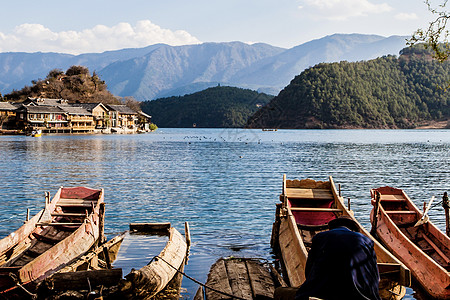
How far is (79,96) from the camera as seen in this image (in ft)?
567

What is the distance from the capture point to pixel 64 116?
139 meters

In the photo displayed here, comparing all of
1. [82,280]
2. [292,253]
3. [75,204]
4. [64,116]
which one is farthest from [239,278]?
[64,116]

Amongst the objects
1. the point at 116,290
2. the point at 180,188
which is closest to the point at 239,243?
the point at 116,290

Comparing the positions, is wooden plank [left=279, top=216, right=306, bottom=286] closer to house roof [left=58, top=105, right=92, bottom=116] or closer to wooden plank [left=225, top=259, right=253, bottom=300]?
wooden plank [left=225, top=259, right=253, bottom=300]

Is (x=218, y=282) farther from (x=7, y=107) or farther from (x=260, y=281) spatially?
(x=7, y=107)

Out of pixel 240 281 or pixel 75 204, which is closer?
pixel 240 281

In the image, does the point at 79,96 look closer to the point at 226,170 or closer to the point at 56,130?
the point at 56,130

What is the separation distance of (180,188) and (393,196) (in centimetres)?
1943

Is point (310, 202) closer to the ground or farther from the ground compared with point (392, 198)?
Result: closer to the ground

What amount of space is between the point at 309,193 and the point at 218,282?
753 cm

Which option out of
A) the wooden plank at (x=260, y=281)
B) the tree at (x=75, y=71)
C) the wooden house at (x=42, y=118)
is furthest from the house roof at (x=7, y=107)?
the wooden plank at (x=260, y=281)

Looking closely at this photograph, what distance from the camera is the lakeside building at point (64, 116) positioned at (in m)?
130

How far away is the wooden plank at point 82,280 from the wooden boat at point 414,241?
798 centimetres

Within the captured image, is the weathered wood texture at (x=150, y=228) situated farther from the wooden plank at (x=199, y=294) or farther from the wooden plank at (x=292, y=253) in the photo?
the wooden plank at (x=199, y=294)
